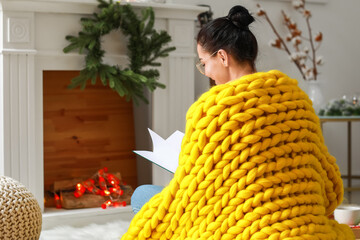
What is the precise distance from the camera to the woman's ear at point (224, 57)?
1222mm

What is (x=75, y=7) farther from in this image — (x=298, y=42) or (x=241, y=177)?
(x=241, y=177)

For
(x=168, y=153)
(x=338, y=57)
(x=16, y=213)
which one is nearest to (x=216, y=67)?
(x=168, y=153)

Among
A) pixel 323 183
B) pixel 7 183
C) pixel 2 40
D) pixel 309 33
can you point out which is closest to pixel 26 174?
pixel 2 40

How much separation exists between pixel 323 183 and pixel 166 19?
2.17m

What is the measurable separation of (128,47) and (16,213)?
4.54ft

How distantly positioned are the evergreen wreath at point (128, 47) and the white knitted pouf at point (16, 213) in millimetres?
1007

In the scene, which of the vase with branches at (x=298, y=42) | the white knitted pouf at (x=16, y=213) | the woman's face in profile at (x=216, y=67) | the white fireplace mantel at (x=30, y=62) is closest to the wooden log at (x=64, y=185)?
the white fireplace mantel at (x=30, y=62)

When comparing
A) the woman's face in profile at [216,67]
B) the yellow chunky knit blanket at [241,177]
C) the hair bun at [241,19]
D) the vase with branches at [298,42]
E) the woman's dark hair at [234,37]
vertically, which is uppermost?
the vase with branches at [298,42]

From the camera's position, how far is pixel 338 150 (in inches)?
172

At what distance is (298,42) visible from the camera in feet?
13.0

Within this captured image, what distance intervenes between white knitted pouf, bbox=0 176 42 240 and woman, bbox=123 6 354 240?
90cm

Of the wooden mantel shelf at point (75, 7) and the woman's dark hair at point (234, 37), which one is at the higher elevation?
the wooden mantel shelf at point (75, 7)

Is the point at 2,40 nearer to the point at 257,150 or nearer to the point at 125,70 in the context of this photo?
the point at 125,70

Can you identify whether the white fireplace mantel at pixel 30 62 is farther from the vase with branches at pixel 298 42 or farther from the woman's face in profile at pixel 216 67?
the woman's face in profile at pixel 216 67
